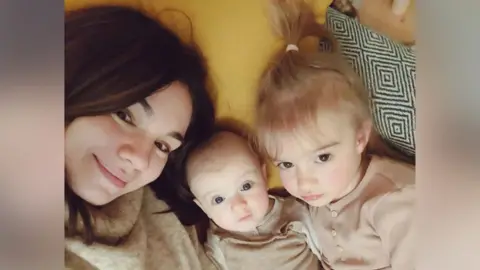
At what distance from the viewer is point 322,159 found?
1106 mm

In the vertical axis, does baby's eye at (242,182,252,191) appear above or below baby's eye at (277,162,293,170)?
below

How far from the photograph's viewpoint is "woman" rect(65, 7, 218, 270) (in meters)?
1.06

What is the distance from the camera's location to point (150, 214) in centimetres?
108

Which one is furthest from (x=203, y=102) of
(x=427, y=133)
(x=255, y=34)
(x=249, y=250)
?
(x=427, y=133)

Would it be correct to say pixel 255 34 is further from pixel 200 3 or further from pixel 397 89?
pixel 397 89

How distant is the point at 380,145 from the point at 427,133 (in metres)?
0.09

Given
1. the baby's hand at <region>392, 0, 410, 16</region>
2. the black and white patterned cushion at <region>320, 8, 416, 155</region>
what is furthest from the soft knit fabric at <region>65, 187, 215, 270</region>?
the baby's hand at <region>392, 0, 410, 16</region>

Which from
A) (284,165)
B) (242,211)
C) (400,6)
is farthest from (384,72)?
(242,211)

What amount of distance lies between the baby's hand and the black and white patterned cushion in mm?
52

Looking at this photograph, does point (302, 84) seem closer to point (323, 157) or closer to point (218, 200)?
point (323, 157)

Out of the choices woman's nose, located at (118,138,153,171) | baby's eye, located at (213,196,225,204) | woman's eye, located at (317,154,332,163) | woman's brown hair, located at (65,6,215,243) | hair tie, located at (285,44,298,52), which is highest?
hair tie, located at (285,44,298,52)

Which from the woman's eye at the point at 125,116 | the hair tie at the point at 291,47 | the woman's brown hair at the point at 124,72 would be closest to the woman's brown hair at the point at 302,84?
the hair tie at the point at 291,47

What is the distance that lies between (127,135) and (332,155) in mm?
339

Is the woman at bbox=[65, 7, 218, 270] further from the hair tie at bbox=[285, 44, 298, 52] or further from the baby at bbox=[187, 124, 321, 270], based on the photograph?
the hair tie at bbox=[285, 44, 298, 52]
